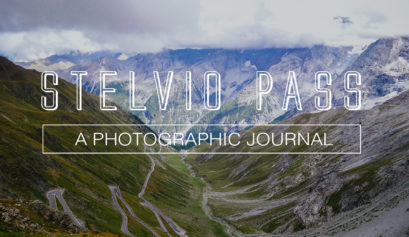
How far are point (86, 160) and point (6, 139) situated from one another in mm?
65490

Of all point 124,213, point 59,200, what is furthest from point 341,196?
point 59,200

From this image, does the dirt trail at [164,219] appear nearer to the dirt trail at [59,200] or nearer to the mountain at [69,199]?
the mountain at [69,199]

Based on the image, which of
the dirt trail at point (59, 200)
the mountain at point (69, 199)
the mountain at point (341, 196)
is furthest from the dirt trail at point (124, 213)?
the mountain at point (341, 196)

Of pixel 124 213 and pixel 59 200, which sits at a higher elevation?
pixel 59 200

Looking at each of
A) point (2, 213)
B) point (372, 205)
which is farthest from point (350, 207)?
point (2, 213)

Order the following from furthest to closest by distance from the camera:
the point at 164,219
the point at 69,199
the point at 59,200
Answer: the point at 164,219, the point at 69,199, the point at 59,200

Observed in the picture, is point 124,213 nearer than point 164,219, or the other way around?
point 124,213

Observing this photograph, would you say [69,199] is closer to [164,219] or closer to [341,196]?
[164,219]

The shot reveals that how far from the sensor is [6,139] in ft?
363

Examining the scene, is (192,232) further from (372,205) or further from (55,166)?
(372,205)

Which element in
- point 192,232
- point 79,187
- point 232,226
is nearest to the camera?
point 79,187

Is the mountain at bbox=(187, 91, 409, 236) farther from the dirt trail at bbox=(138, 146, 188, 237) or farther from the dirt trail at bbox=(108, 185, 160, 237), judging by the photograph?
the dirt trail at bbox=(108, 185, 160, 237)

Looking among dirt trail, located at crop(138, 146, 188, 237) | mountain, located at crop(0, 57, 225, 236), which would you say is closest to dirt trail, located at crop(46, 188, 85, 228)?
mountain, located at crop(0, 57, 225, 236)

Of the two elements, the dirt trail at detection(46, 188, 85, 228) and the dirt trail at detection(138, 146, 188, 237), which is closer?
the dirt trail at detection(46, 188, 85, 228)
